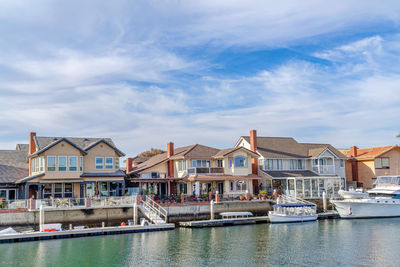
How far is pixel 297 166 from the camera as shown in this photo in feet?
193

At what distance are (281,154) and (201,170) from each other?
12.8 m

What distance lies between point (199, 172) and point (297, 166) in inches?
622

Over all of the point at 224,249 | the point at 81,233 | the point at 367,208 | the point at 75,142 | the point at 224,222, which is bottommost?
the point at 224,249

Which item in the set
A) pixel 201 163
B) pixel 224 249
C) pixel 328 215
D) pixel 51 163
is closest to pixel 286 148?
pixel 328 215

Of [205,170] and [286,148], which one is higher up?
[286,148]

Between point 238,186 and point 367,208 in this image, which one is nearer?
point 367,208

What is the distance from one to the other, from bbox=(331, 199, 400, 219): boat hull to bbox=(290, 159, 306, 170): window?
10515mm

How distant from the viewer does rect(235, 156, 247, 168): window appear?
52562 mm

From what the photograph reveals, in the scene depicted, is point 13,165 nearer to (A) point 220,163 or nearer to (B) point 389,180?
(A) point 220,163

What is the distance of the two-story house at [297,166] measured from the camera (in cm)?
5384

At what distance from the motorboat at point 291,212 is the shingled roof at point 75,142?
17.3 m

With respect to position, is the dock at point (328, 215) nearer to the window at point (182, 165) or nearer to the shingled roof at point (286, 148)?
the shingled roof at point (286, 148)

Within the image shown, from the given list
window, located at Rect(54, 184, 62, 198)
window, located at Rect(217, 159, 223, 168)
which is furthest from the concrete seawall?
window, located at Rect(217, 159, 223, 168)

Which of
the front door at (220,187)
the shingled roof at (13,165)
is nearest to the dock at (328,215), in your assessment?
the front door at (220,187)
